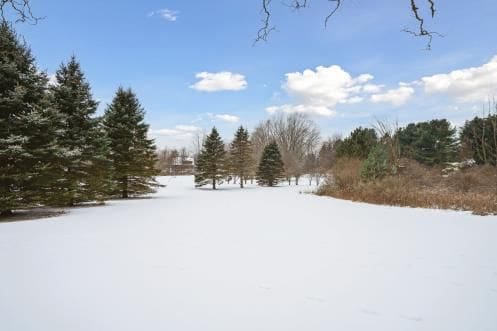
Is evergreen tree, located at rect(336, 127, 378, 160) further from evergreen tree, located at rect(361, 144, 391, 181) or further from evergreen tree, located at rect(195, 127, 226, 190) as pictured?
evergreen tree, located at rect(195, 127, 226, 190)

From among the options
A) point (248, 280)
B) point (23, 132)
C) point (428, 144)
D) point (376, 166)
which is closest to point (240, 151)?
point (376, 166)

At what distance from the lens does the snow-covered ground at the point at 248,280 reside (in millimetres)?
3072

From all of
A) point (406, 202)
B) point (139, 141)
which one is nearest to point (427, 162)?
point (406, 202)

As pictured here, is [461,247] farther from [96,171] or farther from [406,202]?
[96,171]

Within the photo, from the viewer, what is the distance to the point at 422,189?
53.9ft

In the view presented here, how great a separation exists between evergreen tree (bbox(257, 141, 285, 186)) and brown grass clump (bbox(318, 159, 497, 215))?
1765cm

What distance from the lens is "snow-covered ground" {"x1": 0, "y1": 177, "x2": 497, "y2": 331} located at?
10.1 feet

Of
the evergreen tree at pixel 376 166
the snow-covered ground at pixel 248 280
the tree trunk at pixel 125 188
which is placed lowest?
the snow-covered ground at pixel 248 280

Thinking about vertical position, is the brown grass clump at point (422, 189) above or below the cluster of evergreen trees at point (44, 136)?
below

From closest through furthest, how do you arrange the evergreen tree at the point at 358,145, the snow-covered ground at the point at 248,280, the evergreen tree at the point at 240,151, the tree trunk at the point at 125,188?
the snow-covered ground at the point at 248,280, the tree trunk at the point at 125,188, the evergreen tree at the point at 358,145, the evergreen tree at the point at 240,151

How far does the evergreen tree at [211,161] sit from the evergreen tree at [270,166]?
7508mm

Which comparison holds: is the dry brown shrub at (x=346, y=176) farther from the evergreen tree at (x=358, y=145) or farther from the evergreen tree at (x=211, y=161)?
the evergreen tree at (x=211, y=161)

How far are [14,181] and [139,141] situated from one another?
10.6 metres

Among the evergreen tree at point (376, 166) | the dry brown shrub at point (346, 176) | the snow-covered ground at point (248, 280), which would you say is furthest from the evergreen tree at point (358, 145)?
the snow-covered ground at point (248, 280)
